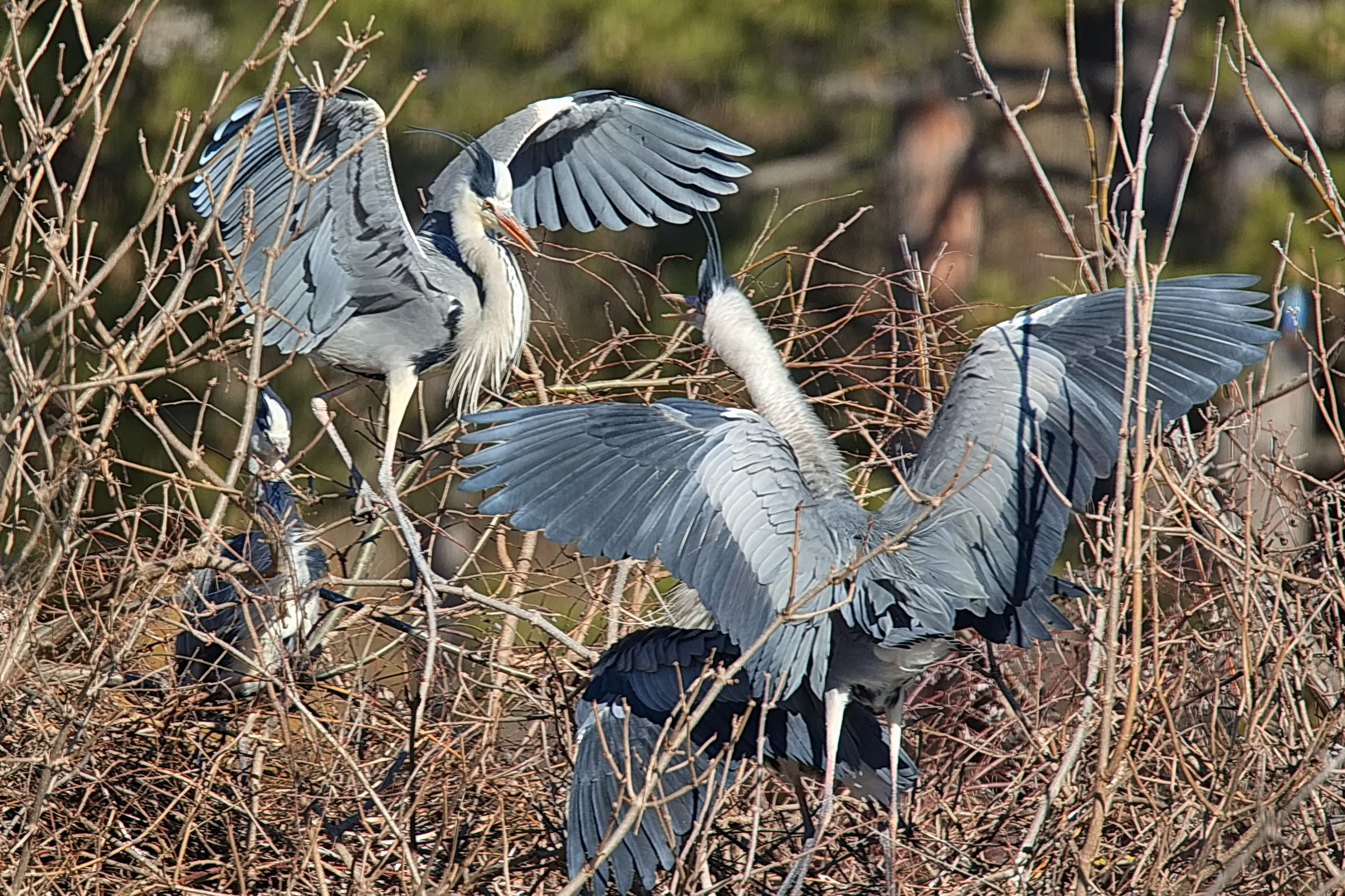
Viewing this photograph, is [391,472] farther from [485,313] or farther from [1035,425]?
[1035,425]

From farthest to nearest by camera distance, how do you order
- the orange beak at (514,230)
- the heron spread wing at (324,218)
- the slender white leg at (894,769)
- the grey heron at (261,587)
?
the orange beak at (514,230) < the heron spread wing at (324,218) < the grey heron at (261,587) < the slender white leg at (894,769)

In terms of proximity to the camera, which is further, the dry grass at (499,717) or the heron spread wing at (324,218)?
the heron spread wing at (324,218)

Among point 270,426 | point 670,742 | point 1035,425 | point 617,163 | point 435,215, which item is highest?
point 1035,425

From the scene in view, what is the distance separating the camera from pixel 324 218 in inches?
183

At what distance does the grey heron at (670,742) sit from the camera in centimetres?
303

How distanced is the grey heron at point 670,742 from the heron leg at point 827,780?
0.06 metres

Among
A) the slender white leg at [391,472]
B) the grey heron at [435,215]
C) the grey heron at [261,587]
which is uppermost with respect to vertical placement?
the grey heron at [435,215]

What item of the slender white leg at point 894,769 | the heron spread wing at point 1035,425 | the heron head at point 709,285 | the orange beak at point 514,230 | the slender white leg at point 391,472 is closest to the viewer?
the slender white leg at point 894,769

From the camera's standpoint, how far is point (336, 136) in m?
4.52

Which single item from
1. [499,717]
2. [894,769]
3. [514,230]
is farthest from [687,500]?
[514,230]

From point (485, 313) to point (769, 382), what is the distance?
60.6 inches

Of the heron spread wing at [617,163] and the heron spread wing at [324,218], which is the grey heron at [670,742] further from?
the heron spread wing at [617,163]

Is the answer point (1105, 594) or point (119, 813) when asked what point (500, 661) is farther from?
point (1105, 594)

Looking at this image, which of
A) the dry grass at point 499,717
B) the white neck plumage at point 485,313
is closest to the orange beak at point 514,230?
the white neck plumage at point 485,313
